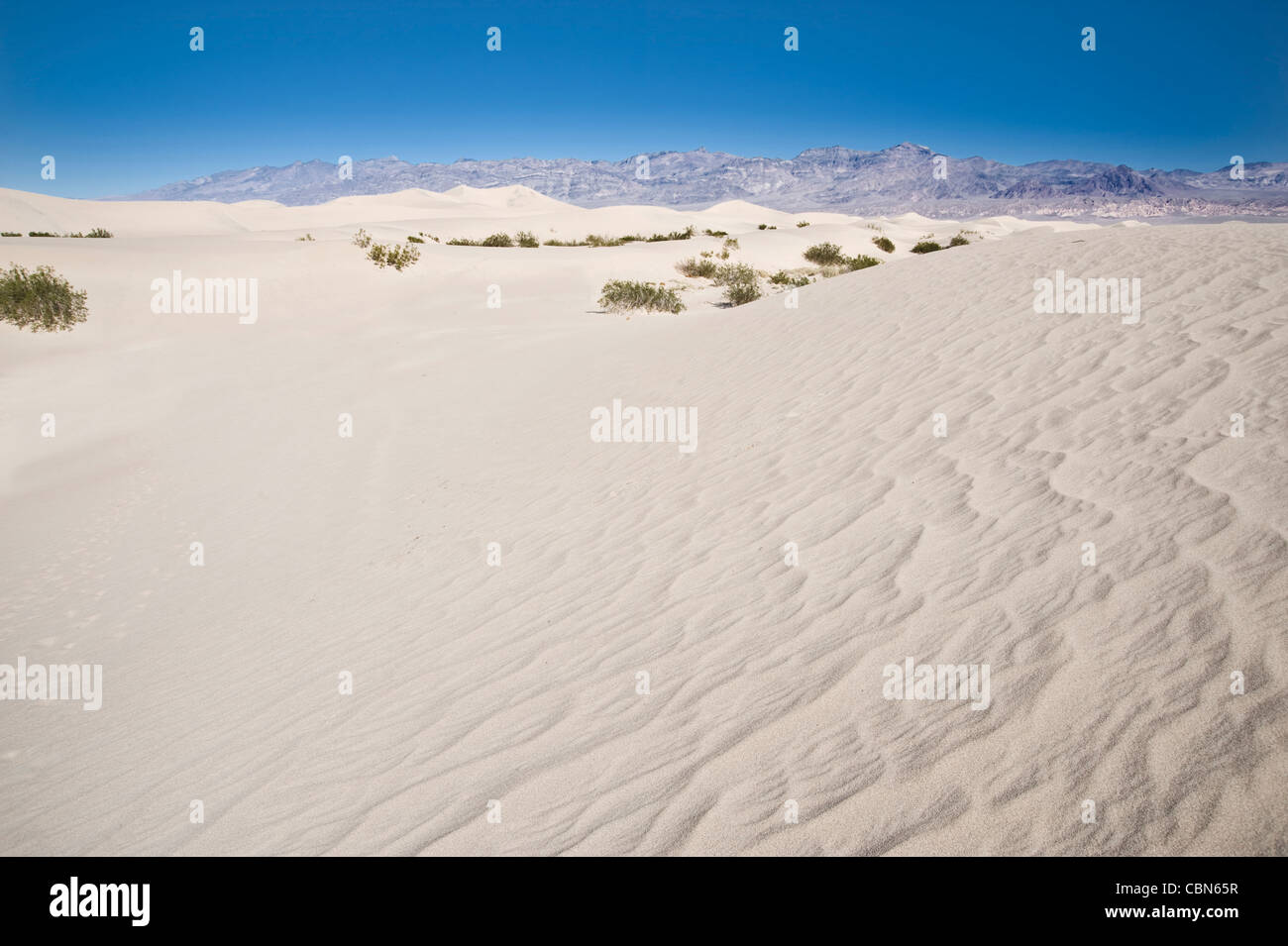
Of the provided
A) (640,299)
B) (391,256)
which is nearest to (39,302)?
(391,256)

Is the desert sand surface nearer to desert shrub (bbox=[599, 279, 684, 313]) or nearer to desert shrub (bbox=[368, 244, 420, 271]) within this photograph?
desert shrub (bbox=[599, 279, 684, 313])

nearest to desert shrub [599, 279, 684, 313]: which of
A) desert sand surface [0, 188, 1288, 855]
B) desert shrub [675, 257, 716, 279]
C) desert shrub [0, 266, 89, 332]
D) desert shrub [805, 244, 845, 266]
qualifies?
desert sand surface [0, 188, 1288, 855]

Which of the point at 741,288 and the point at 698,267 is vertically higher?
the point at 698,267

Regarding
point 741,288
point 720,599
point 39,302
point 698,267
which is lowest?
point 720,599

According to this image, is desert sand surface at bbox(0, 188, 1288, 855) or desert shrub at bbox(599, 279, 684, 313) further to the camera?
desert shrub at bbox(599, 279, 684, 313)

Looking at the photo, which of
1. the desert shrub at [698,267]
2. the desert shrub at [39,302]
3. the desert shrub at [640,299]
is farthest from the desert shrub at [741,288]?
the desert shrub at [39,302]

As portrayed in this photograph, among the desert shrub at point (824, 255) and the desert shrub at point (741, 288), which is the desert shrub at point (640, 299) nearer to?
the desert shrub at point (741, 288)

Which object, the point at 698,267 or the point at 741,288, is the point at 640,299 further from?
the point at 698,267
